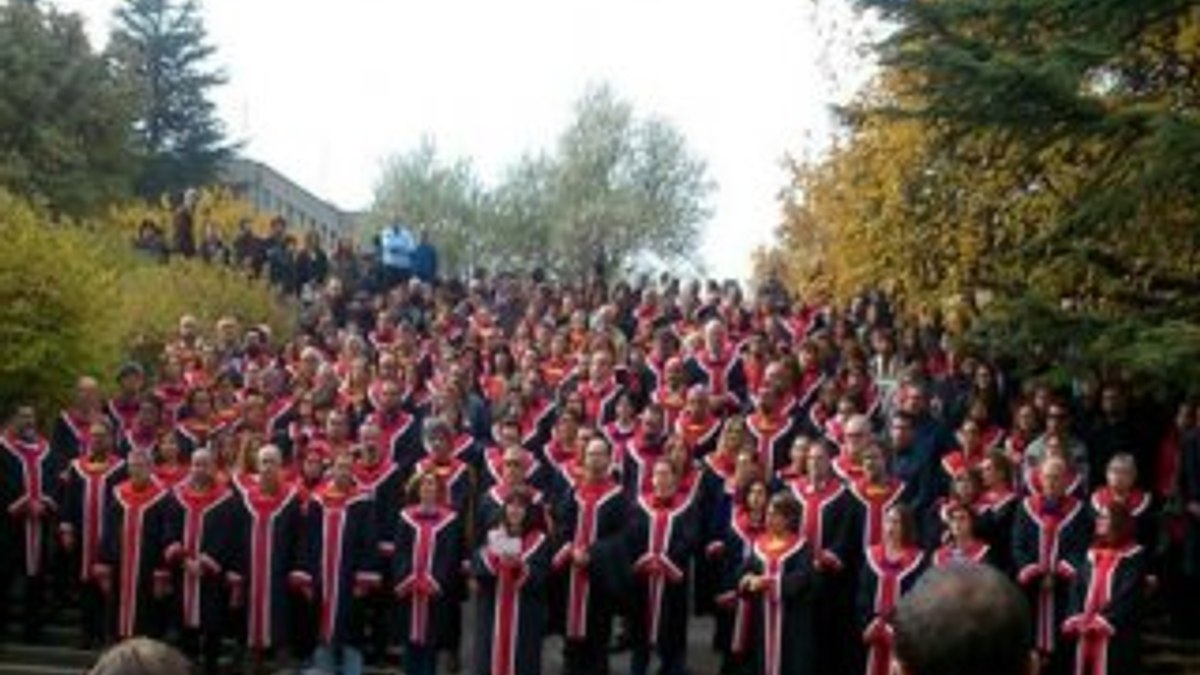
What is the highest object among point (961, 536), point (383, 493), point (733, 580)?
point (383, 493)

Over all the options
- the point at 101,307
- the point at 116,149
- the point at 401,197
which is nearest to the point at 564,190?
the point at 401,197

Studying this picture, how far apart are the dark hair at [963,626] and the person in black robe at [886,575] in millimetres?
8901

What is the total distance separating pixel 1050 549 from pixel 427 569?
4.42 m

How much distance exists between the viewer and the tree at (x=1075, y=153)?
42.3 ft

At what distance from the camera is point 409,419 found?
15508mm

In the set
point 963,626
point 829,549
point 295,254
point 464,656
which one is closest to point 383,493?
point 464,656

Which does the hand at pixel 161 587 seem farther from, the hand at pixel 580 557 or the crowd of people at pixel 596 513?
the hand at pixel 580 557

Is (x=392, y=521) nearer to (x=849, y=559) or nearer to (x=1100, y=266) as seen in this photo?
(x=849, y=559)

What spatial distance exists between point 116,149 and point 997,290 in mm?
36348

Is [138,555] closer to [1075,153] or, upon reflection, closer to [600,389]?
[600,389]

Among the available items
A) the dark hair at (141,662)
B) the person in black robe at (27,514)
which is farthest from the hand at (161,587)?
the dark hair at (141,662)

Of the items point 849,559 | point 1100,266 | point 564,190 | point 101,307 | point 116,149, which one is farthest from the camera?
point 564,190

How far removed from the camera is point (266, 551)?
13.9m

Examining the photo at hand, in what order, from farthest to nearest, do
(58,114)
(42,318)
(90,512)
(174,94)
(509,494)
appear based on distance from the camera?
(174,94) < (58,114) < (42,318) < (90,512) < (509,494)
